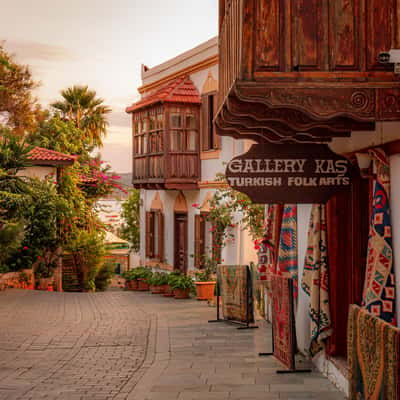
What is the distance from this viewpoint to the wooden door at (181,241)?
83.5ft

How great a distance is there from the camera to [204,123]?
23.9m

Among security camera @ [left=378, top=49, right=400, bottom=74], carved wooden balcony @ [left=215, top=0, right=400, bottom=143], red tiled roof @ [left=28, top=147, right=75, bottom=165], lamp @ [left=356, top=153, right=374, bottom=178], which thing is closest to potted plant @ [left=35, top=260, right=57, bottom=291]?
red tiled roof @ [left=28, top=147, right=75, bottom=165]

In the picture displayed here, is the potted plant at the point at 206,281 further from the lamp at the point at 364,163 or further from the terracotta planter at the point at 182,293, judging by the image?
the lamp at the point at 364,163

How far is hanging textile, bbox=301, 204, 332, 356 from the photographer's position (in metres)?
9.52

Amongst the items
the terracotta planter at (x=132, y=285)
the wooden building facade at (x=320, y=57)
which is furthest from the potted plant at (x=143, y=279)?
the wooden building facade at (x=320, y=57)

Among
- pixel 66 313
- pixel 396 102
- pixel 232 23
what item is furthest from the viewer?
pixel 66 313

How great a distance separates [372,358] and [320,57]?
2575mm

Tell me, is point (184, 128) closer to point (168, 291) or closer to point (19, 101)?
point (168, 291)

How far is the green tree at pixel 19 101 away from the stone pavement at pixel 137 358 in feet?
61.3

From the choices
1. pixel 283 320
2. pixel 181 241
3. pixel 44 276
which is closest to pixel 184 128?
pixel 181 241

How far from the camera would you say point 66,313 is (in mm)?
17734

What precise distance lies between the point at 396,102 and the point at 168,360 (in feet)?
20.6

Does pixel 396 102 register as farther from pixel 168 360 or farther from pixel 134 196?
pixel 134 196

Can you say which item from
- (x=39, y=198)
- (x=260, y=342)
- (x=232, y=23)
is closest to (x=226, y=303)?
(x=260, y=342)
